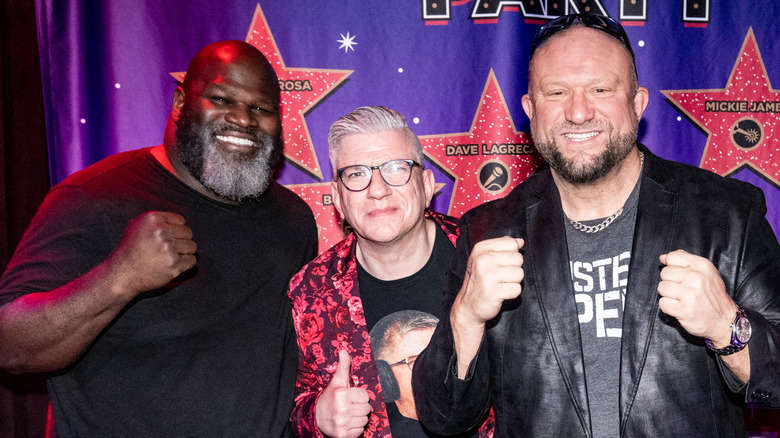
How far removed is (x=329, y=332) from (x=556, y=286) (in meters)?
0.88

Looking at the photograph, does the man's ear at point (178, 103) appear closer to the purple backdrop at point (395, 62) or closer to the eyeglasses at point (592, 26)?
the purple backdrop at point (395, 62)

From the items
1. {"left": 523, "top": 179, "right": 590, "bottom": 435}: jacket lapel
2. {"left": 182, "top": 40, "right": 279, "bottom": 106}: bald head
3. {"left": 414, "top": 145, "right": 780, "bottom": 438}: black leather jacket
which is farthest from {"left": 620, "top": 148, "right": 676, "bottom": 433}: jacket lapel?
{"left": 182, "top": 40, "right": 279, "bottom": 106}: bald head

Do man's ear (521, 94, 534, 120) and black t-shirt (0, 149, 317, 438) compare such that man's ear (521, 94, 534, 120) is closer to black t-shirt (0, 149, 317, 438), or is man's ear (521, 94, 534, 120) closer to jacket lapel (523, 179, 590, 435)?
jacket lapel (523, 179, 590, 435)

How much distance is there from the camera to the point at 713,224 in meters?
1.62

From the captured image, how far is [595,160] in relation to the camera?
1691mm

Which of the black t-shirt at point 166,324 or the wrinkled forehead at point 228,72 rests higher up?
the wrinkled forehead at point 228,72

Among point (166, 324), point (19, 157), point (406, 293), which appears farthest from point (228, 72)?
point (19, 157)

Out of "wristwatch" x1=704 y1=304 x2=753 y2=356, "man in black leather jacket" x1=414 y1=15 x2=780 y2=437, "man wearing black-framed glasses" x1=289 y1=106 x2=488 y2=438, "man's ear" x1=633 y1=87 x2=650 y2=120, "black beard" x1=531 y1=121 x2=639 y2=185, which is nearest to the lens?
"wristwatch" x1=704 y1=304 x2=753 y2=356

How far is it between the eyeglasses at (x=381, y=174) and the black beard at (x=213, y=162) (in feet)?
1.26

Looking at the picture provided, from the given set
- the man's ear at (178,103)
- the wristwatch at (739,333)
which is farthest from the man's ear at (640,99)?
the man's ear at (178,103)

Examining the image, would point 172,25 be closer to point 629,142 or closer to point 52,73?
point 52,73

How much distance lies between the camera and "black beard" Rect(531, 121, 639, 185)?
5.56ft

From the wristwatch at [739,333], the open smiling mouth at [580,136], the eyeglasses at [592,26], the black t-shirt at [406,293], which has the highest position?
the eyeglasses at [592,26]

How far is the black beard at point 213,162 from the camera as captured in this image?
2209 millimetres
